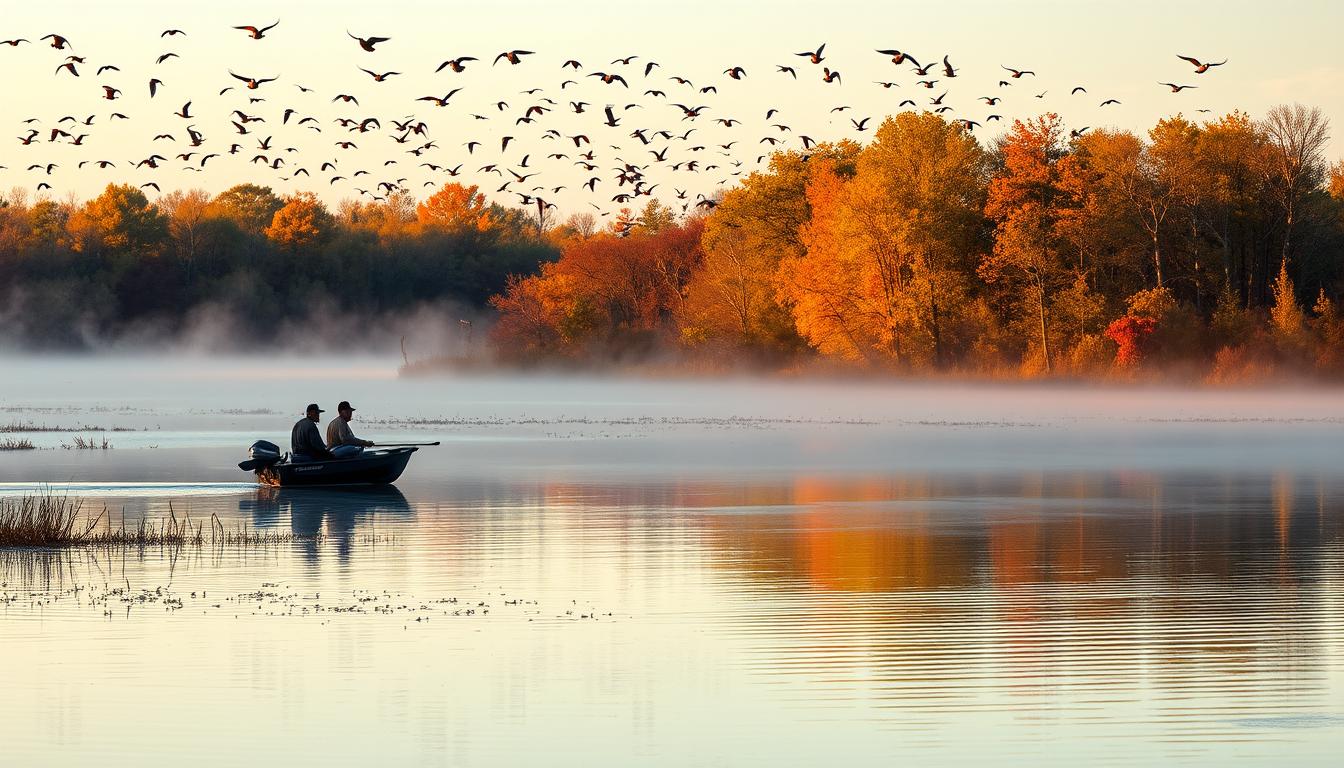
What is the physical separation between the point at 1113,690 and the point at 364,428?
44517 millimetres

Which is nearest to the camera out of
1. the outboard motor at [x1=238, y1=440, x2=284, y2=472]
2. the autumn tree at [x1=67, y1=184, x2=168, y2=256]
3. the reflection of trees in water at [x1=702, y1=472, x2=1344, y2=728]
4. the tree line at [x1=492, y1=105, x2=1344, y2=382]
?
the reflection of trees in water at [x1=702, y1=472, x2=1344, y2=728]

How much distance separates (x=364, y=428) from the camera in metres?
55.9

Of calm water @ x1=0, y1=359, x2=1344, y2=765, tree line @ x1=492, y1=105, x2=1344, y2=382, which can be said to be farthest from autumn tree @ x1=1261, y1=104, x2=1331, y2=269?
calm water @ x1=0, y1=359, x2=1344, y2=765

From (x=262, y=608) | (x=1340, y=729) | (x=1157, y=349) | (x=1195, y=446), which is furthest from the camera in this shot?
(x=1157, y=349)

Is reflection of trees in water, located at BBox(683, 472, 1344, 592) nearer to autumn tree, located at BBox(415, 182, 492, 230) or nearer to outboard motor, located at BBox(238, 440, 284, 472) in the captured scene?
outboard motor, located at BBox(238, 440, 284, 472)

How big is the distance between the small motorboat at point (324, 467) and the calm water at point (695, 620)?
0.63m

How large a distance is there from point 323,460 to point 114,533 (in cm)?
843

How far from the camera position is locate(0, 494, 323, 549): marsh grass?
22641 mm

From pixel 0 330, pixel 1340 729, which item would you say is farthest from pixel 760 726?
pixel 0 330

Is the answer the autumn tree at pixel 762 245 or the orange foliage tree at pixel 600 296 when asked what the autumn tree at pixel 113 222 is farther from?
the autumn tree at pixel 762 245

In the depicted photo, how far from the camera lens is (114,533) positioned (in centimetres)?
2383

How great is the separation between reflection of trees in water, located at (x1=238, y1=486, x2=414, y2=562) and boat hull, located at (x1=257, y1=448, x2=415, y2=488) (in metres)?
0.19

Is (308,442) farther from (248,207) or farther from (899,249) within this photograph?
(248,207)

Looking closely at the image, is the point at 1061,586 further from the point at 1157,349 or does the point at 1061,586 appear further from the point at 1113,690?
the point at 1157,349
